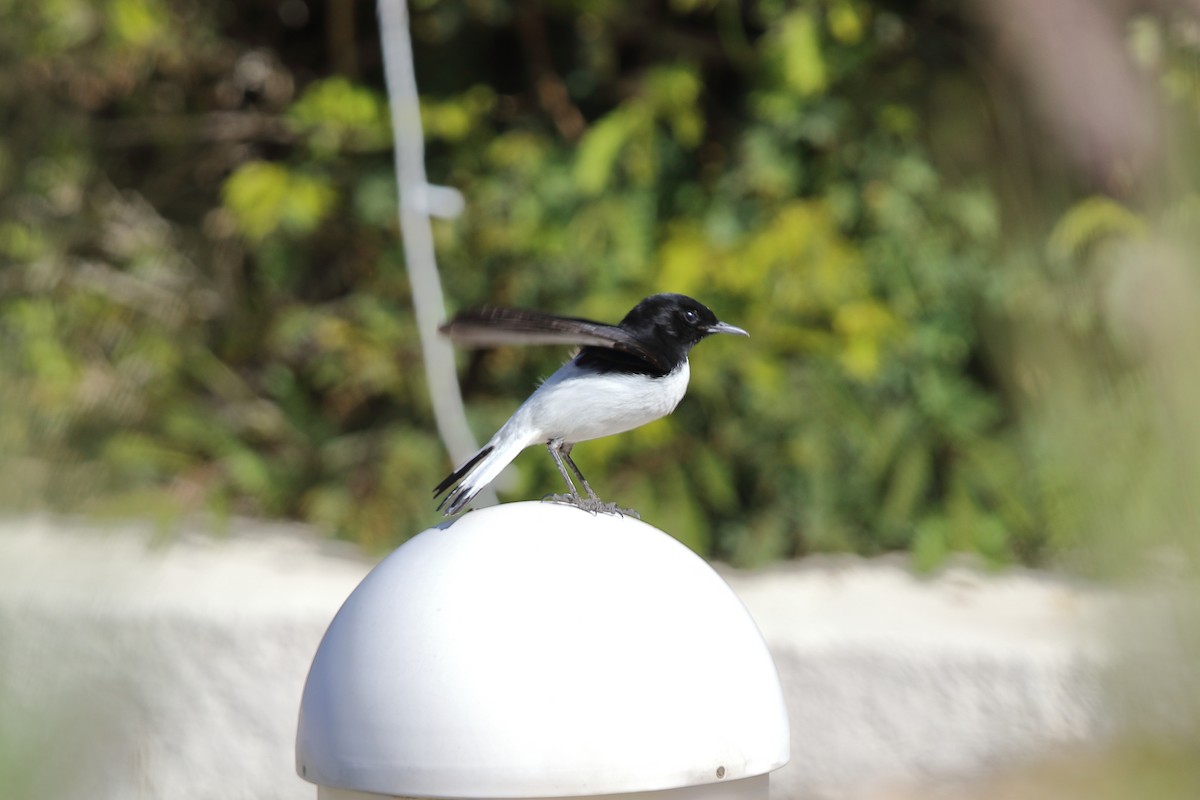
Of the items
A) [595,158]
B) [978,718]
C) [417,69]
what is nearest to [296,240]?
[417,69]

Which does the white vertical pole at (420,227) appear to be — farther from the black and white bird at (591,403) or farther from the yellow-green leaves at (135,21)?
the black and white bird at (591,403)

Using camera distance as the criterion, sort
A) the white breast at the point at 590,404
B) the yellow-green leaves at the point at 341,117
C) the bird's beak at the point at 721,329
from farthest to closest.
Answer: the yellow-green leaves at the point at 341,117 < the bird's beak at the point at 721,329 < the white breast at the point at 590,404

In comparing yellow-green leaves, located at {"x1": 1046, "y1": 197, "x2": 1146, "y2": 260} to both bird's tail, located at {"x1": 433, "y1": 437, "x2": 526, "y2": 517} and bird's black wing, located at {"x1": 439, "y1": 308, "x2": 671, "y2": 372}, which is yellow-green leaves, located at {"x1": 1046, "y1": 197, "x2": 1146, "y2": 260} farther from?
bird's tail, located at {"x1": 433, "y1": 437, "x2": 526, "y2": 517}

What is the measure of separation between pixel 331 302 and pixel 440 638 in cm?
570

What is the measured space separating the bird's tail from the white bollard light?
1.76 ft

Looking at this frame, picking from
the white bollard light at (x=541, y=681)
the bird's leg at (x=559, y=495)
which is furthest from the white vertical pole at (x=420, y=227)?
the white bollard light at (x=541, y=681)

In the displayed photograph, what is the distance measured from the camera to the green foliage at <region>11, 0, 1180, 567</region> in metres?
6.46

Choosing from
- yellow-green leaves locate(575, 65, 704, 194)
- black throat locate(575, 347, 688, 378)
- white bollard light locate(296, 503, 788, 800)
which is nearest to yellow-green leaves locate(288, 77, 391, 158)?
yellow-green leaves locate(575, 65, 704, 194)

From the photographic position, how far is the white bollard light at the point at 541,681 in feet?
6.89

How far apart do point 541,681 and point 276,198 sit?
5.45 meters

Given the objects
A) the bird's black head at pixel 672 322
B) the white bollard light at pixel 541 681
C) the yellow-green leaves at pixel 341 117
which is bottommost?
the white bollard light at pixel 541 681

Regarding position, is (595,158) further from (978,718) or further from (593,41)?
(978,718)

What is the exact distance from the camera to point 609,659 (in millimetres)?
2158

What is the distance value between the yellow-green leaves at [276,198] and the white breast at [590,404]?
13.7 feet
